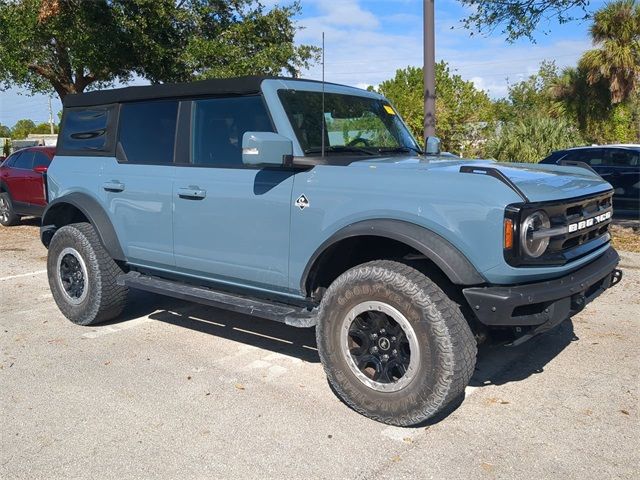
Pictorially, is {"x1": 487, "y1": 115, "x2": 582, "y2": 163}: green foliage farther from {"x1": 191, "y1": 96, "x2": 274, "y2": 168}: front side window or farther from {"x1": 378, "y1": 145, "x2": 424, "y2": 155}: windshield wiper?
{"x1": 191, "y1": 96, "x2": 274, "y2": 168}: front side window

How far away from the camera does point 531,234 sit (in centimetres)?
334

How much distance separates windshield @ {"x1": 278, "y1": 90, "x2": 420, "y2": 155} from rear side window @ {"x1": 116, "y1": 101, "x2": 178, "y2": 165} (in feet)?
3.55

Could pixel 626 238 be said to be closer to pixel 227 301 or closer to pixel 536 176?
pixel 536 176

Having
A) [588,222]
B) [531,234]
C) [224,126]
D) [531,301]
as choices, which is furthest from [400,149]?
[531,301]

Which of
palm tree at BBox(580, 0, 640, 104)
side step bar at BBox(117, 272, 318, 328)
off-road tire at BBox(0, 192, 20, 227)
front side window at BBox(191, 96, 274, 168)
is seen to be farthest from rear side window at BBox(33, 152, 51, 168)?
palm tree at BBox(580, 0, 640, 104)

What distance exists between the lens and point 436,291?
140 inches

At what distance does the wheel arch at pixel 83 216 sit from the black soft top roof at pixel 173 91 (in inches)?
34.4

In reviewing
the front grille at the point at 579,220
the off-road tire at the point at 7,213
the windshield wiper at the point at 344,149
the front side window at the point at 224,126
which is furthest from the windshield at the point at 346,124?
the off-road tire at the point at 7,213

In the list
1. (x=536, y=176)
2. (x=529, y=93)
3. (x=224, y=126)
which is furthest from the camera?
(x=529, y=93)

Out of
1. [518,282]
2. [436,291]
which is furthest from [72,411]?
[518,282]

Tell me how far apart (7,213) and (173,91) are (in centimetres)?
958

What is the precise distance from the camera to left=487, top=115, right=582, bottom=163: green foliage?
1672 centimetres

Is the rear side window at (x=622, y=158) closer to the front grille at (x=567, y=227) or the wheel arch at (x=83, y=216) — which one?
the front grille at (x=567, y=227)

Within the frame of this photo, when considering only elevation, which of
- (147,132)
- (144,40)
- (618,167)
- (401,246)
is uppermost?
(144,40)
